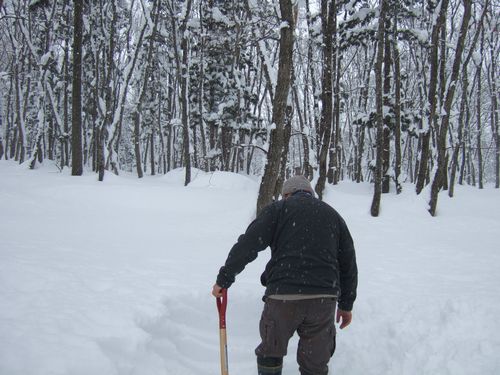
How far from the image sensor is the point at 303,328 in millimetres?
3195

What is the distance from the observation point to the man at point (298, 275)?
10.2 feet

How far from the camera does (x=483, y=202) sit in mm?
14070

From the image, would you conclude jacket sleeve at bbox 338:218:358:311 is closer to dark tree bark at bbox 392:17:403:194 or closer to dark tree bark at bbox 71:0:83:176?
dark tree bark at bbox 392:17:403:194

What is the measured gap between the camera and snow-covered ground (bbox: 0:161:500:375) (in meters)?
3.58

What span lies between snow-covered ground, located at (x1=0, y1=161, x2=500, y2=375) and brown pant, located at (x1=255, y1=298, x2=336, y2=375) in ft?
4.08

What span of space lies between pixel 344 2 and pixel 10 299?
14206 mm

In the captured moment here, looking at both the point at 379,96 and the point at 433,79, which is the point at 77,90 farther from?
the point at 433,79

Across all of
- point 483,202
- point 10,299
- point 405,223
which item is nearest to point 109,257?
point 10,299

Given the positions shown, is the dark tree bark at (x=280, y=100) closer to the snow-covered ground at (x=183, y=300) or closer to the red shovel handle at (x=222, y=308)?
the snow-covered ground at (x=183, y=300)

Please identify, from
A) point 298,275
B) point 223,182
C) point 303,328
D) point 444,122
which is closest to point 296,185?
point 298,275

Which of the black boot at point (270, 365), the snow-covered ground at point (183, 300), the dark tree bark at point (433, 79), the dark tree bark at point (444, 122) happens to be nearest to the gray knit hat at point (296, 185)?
the black boot at point (270, 365)

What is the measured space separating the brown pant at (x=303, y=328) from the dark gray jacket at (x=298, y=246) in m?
0.12

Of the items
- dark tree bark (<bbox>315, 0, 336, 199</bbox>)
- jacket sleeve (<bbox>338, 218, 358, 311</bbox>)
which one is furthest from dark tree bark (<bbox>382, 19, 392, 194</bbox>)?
jacket sleeve (<bbox>338, 218, 358, 311</bbox>)

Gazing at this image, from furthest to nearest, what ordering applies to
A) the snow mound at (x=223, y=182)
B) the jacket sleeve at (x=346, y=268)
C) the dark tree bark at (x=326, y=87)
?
the snow mound at (x=223, y=182) → the dark tree bark at (x=326, y=87) → the jacket sleeve at (x=346, y=268)
